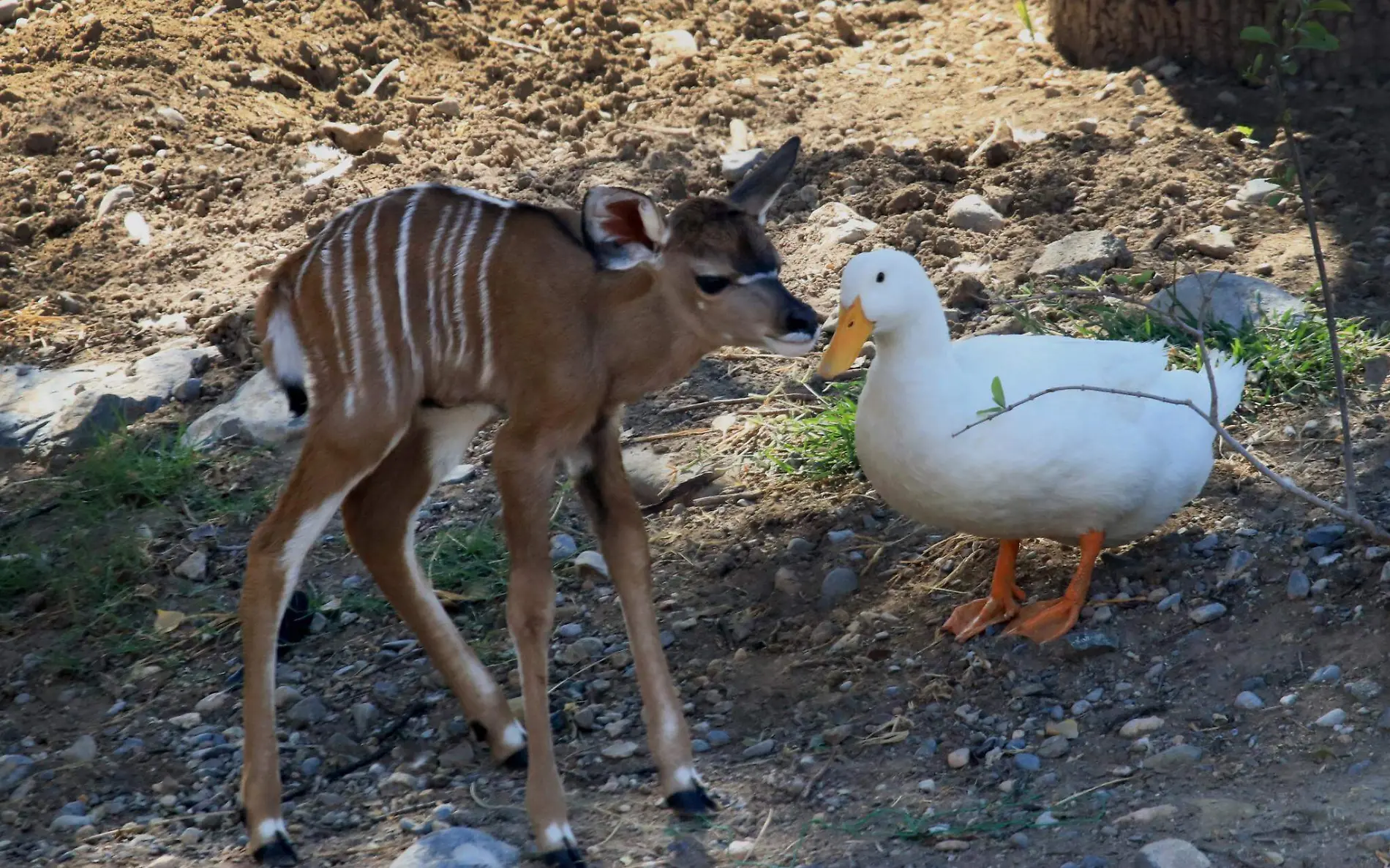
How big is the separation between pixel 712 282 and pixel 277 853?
1.94 m

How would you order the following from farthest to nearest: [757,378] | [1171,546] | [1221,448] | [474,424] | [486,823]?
[757,378] → [1221,448] → [1171,546] → [474,424] → [486,823]

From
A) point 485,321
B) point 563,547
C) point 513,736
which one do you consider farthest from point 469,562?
point 485,321

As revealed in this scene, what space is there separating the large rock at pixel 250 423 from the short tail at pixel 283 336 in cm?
201

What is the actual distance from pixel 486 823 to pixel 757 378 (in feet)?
9.55

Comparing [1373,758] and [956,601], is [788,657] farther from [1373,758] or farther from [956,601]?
[1373,758]

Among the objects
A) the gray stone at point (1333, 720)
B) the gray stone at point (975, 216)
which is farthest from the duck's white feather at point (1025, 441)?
the gray stone at point (975, 216)

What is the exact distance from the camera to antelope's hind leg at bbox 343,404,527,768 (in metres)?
4.72

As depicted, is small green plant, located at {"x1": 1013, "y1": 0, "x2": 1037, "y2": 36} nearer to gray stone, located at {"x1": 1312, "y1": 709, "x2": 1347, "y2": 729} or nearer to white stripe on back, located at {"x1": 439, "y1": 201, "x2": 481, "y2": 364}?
white stripe on back, located at {"x1": 439, "y1": 201, "x2": 481, "y2": 364}

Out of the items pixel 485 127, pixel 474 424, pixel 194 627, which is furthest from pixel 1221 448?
pixel 485 127

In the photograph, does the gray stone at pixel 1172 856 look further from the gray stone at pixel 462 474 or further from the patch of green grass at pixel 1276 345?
the gray stone at pixel 462 474

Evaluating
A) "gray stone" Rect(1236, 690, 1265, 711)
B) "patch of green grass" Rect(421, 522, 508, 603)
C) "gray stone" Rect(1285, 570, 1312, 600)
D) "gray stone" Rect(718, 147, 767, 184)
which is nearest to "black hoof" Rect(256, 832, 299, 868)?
"patch of green grass" Rect(421, 522, 508, 603)

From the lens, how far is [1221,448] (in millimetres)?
5535

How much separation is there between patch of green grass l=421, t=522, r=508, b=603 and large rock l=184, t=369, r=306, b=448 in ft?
3.69

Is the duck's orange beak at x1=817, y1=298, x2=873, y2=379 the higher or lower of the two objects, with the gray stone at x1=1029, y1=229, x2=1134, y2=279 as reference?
higher
